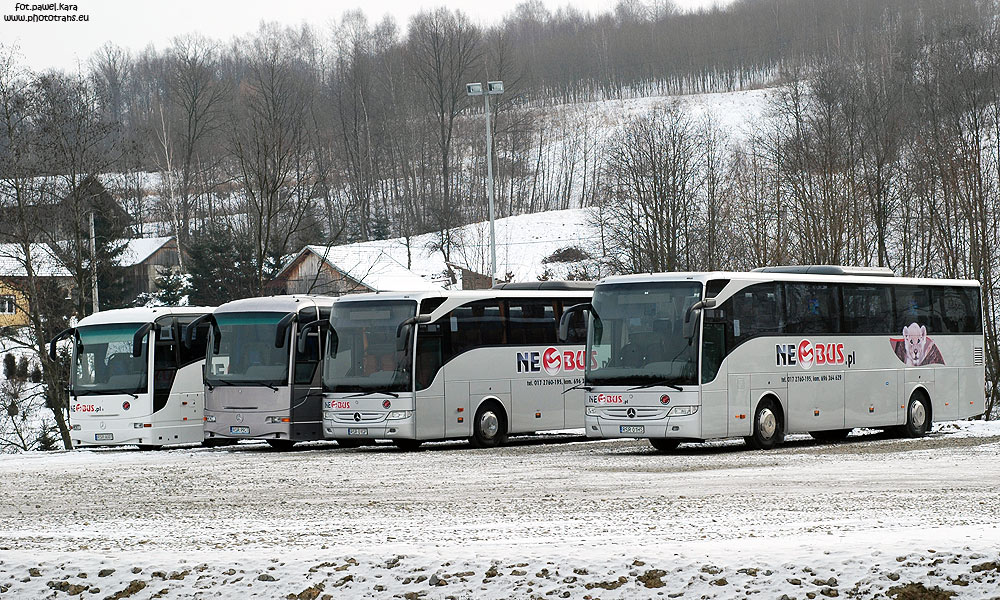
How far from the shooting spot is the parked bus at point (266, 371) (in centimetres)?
2581

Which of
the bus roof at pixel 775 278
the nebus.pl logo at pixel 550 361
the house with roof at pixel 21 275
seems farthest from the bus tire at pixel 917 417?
the house with roof at pixel 21 275

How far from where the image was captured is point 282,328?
2581cm

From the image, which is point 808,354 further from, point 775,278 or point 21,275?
point 21,275

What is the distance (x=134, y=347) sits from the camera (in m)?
28.1

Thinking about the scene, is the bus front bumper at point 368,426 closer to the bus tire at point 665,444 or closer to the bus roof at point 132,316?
the bus tire at point 665,444

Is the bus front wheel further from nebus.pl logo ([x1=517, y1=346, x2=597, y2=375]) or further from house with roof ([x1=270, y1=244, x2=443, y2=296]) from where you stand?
house with roof ([x1=270, y1=244, x2=443, y2=296])

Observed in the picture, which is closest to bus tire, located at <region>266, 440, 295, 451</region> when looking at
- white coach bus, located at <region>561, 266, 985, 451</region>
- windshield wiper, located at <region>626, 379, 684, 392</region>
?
white coach bus, located at <region>561, 266, 985, 451</region>

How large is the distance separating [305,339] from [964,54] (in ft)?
165

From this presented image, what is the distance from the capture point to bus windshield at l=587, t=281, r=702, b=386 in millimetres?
21719

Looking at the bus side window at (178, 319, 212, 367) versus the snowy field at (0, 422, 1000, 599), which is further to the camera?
the bus side window at (178, 319, 212, 367)

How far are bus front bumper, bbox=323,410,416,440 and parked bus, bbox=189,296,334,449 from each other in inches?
54.4

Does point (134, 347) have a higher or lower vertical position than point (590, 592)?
higher

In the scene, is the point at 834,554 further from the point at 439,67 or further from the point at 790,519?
the point at 439,67

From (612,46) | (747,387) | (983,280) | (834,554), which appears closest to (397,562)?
(834,554)
